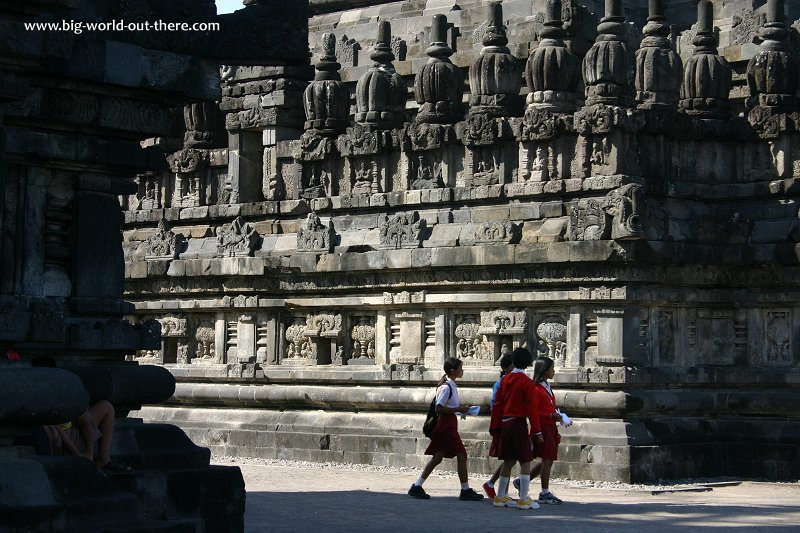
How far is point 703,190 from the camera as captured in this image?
2545 centimetres

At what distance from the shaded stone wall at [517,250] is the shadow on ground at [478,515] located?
2.91 meters

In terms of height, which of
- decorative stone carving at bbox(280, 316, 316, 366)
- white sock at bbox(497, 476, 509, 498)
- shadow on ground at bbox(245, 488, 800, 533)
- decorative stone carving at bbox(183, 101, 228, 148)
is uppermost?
decorative stone carving at bbox(183, 101, 228, 148)

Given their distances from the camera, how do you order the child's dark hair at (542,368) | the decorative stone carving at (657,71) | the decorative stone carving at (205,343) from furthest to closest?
1. the decorative stone carving at (205,343)
2. the decorative stone carving at (657,71)
3. the child's dark hair at (542,368)

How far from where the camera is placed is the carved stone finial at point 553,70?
25141mm

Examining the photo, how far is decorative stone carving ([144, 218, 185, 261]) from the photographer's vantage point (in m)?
29.1

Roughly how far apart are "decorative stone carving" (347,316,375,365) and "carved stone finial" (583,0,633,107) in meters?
5.09

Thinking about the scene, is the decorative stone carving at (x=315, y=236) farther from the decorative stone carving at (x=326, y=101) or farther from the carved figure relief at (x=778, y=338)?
the carved figure relief at (x=778, y=338)

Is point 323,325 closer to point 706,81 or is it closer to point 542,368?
point 542,368

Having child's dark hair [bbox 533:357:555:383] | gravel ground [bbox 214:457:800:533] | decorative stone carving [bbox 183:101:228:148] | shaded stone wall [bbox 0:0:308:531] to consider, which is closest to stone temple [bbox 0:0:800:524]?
decorative stone carving [bbox 183:101:228:148]

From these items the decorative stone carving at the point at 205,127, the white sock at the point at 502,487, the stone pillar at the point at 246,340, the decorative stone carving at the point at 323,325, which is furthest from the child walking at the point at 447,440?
the decorative stone carving at the point at 205,127

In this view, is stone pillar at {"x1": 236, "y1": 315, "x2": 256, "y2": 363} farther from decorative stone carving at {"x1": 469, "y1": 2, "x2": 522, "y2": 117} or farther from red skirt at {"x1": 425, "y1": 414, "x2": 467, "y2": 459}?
red skirt at {"x1": 425, "y1": 414, "x2": 467, "y2": 459}

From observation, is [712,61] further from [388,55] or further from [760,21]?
[388,55]

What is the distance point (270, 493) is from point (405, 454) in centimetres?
404

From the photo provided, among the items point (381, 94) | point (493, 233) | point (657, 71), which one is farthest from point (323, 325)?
point (657, 71)
